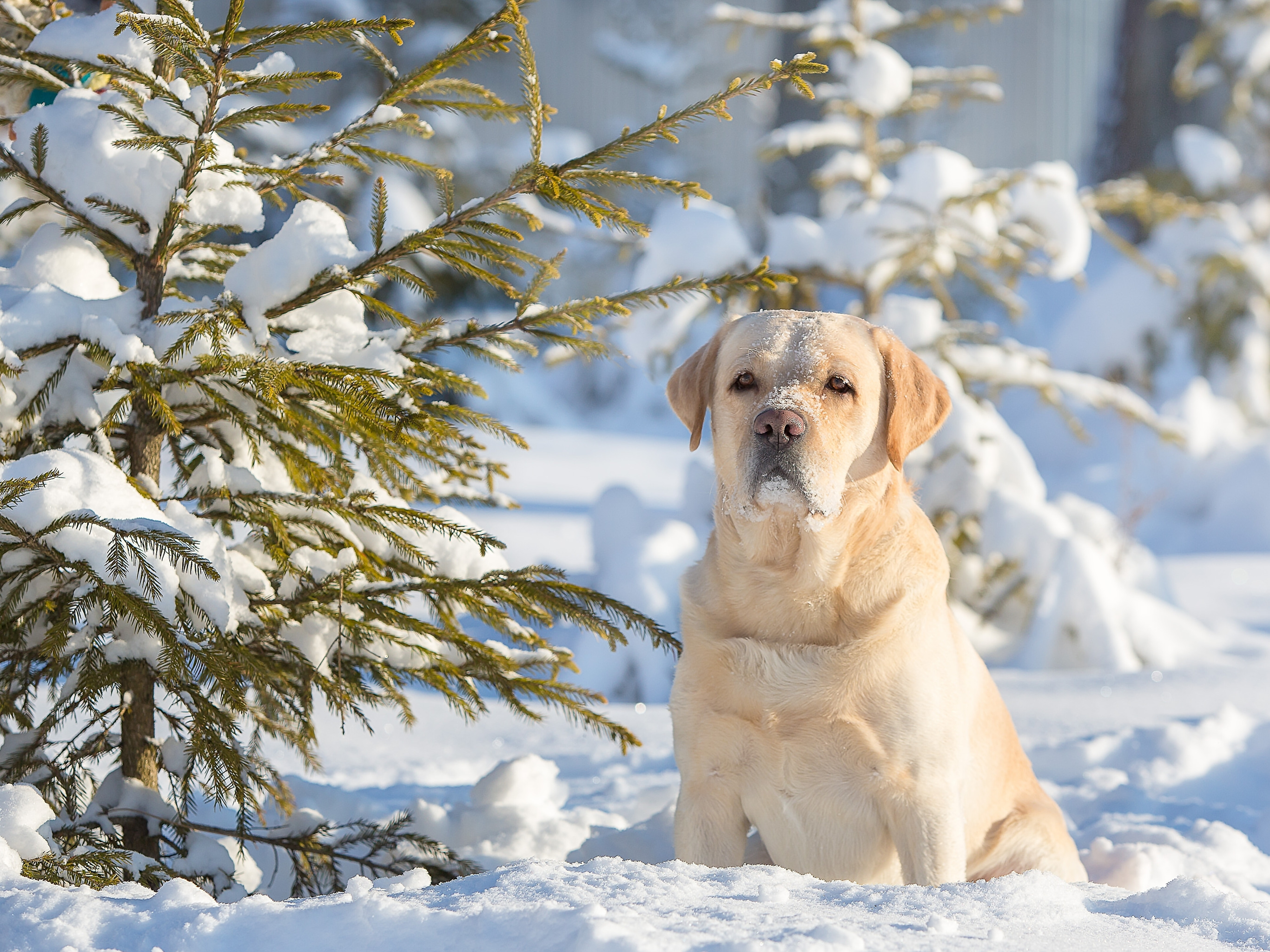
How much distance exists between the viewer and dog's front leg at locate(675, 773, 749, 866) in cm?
251

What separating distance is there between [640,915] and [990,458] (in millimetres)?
4829

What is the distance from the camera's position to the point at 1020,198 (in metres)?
6.05

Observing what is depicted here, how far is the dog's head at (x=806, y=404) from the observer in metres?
2.37

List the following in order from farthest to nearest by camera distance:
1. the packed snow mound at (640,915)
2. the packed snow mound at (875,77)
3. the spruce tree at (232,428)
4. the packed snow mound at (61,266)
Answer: the packed snow mound at (875,77) < the packed snow mound at (61,266) < the spruce tree at (232,428) < the packed snow mound at (640,915)

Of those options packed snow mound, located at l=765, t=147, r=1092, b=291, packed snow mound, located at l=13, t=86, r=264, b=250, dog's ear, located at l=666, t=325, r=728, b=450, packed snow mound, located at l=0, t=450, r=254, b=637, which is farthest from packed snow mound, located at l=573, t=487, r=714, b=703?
packed snow mound, located at l=13, t=86, r=264, b=250

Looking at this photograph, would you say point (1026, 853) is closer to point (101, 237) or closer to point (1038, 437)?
point (101, 237)

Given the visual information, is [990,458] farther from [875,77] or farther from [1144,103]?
[1144,103]

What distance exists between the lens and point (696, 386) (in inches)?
107

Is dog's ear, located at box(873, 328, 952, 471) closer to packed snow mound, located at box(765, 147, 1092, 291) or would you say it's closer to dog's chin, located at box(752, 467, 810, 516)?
dog's chin, located at box(752, 467, 810, 516)

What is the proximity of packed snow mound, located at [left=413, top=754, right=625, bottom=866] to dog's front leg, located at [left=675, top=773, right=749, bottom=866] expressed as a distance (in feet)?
2.12

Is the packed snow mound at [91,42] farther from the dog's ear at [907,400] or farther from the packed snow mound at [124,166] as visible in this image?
the dog's ear at [907,400]

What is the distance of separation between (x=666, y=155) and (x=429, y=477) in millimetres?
18183

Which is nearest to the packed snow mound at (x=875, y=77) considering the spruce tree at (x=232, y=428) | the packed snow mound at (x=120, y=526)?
the spruce tree at (x=232, y=428)

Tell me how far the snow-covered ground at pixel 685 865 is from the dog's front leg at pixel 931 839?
11.7 inches
